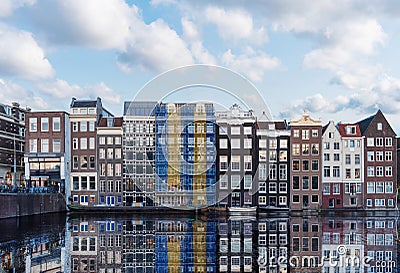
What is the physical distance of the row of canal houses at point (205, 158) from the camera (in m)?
57.7

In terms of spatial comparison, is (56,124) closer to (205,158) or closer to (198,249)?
(205,158)

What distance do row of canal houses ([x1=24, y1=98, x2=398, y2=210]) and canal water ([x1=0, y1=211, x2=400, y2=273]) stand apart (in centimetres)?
2145

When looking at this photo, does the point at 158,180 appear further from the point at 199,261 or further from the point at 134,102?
the point at 199,261

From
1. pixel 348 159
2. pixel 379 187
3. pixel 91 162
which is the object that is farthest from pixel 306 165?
pixel 91 162

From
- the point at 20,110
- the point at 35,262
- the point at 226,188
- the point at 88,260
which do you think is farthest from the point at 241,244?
the point at 20,110

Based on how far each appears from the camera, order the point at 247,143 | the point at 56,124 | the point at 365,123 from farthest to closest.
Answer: the point at 365,123, the point at 56,124, the point at 247,143

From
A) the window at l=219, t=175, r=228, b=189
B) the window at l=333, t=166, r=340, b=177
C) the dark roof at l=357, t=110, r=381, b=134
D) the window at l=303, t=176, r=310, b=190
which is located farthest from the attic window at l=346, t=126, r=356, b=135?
the window at l=219, t=175, r=228, b=189

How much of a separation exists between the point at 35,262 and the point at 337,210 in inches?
1765

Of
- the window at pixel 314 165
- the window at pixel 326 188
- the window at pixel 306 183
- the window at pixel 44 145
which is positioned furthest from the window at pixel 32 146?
the window at pixel 326 188

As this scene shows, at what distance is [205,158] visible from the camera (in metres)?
58.2

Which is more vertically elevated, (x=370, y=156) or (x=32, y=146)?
(x=32, y=146)

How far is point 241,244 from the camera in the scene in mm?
25891

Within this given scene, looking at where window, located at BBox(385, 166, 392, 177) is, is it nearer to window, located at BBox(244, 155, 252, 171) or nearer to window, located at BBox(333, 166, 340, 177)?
window, located at BBox(333, 166, 340, 177)

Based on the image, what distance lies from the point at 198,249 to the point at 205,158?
34.1 m
